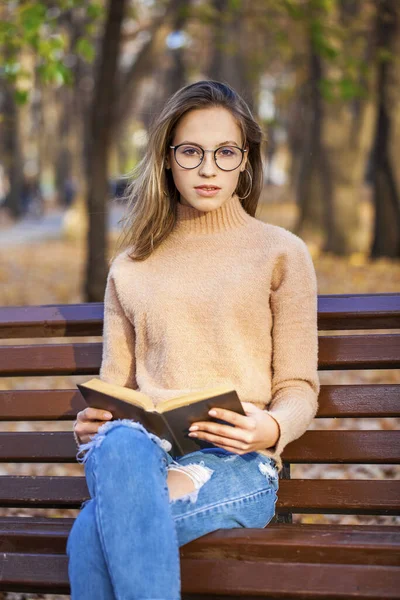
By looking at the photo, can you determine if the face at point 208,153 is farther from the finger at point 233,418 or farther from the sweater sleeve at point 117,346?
the finger at point 233,418

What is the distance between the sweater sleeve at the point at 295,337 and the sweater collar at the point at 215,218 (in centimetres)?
25

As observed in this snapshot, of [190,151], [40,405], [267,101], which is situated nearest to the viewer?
[190,151]

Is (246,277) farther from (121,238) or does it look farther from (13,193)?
(13,193)

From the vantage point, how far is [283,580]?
2.54m

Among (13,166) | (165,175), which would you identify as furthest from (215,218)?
(13,166)

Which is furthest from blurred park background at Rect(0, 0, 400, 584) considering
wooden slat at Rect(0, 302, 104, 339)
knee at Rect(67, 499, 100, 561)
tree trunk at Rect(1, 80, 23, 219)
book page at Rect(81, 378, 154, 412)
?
tree trunk at Rect(1, 80, 23, 219)

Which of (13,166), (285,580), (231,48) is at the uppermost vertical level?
(231,48)

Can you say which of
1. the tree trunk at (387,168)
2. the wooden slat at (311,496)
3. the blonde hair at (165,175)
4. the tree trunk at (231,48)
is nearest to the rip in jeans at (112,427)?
the wooden slat at (311,496)

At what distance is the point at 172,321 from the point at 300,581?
2.90ft

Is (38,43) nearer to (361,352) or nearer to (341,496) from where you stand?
(361,352)

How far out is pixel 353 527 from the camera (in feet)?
9.11

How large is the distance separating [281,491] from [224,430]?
59 centimetres

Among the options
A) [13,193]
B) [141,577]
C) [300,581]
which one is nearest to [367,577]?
[300,581]

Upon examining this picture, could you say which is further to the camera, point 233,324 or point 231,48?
point 231,48
